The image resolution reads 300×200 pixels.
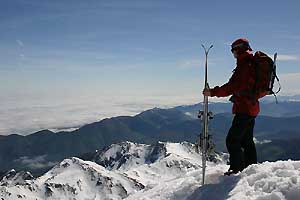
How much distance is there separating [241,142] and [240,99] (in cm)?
144

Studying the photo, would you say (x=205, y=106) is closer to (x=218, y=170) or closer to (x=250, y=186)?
(x=218, y=170)

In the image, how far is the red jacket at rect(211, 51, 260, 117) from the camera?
1114 cm

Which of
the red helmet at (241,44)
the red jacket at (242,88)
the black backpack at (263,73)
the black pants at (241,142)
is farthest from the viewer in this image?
the black pants at (241,142)

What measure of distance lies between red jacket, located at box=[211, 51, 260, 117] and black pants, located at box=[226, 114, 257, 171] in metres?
0.23

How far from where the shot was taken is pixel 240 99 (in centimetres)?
1148

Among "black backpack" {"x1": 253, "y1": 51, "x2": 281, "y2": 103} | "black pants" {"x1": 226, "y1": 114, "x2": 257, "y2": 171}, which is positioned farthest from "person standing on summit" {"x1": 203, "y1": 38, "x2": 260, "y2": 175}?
"black backpack" {"x1": 253, "y1": 51, "x2": 281, "y2": 103}

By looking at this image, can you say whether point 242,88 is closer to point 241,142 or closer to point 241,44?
point 241,44

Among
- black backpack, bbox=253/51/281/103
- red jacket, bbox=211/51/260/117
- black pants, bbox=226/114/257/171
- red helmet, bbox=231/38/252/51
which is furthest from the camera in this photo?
black pants, bbox=226/114/257/171

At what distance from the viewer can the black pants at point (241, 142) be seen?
11.6 m

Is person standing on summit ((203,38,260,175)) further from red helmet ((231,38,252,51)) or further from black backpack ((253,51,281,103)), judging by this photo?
black backpack ((253,51,281,103))

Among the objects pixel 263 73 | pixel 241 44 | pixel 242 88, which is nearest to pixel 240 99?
pixel 242 88

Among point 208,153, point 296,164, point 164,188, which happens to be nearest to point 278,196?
point 296,164

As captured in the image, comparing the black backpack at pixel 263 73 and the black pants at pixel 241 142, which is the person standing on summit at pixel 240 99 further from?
the black backpack at pixel 263 73

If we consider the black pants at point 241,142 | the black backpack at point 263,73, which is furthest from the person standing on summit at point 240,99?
the black backpack at point 263,73
